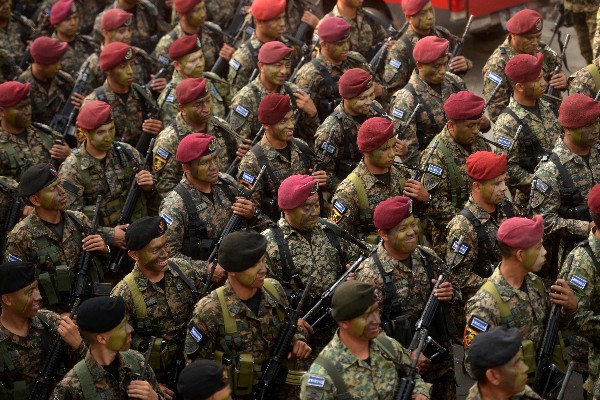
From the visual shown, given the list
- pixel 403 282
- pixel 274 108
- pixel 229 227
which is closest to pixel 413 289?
pixel 403 282

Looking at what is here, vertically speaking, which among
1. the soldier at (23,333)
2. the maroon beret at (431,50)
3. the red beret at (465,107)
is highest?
the maroon beret at (431,50)

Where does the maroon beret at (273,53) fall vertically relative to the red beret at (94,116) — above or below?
above

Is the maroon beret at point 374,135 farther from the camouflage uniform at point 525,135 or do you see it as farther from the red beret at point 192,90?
the red beret at point 192,90

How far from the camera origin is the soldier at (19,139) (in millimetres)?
12602

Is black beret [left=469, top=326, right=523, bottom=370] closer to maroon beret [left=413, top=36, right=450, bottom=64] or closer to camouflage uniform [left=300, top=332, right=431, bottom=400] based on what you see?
camouflage uniform [left=300, top=332, right=431, bottom=400]

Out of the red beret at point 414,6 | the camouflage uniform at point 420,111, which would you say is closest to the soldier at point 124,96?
the camouflage uniform at point 420,111

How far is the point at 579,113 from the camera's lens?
10961 millimetres

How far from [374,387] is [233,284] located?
1.57 m

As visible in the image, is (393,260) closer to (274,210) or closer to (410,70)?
(274,210)

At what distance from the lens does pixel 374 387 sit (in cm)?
836

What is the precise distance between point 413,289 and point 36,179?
3515mm

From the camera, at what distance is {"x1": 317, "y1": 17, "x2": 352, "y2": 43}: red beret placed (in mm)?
13586

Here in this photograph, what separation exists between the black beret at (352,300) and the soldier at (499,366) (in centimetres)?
79

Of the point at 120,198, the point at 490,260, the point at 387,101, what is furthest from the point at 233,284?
the point at 387,101
